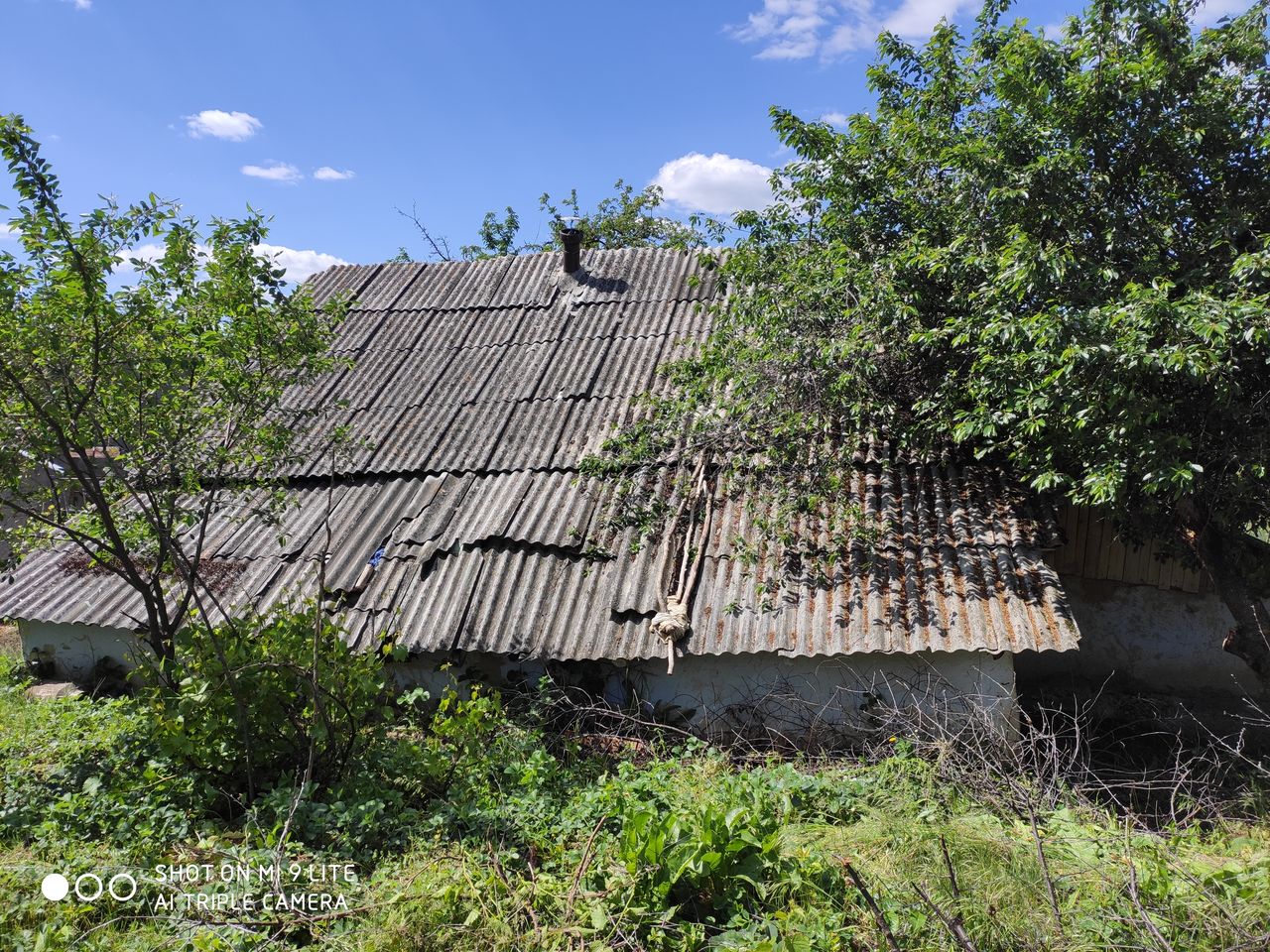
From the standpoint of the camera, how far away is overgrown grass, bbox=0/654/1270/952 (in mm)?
3721

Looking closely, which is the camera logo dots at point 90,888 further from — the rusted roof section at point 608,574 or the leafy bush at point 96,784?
the rusted roof section at point 608,574

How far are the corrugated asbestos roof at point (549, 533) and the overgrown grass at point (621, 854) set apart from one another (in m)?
1.21

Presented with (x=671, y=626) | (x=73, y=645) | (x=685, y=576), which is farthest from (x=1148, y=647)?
(x=73, y=645)

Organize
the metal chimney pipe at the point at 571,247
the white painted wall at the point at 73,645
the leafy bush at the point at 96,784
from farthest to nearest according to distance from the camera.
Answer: the metal chimney pipe at the point at 571,247, the white painted wall at the point at 73,645, the leafy bush at the point at 96,784

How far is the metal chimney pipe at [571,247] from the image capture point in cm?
1145

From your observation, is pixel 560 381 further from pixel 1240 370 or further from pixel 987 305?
pixel 1240 370

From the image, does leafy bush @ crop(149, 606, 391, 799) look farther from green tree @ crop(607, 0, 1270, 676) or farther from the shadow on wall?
green tree @ crop(607, 0, 1270, 676)

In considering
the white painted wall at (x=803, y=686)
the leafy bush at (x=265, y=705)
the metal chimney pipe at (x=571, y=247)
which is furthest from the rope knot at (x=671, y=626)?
the metal chimney pipe at (x=571, y=247)

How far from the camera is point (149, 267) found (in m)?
5.51

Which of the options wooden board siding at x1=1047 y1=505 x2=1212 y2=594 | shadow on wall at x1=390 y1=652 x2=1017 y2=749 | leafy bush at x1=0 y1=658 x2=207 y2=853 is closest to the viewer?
leafy bush at x1=0 y1=658 x2=207 y2=853

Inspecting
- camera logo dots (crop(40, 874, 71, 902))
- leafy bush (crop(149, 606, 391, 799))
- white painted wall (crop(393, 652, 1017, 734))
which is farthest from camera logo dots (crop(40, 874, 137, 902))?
white painted wall (crop(393, 652, 1017, 734))

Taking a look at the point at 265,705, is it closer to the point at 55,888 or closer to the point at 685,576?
the point at 55,888

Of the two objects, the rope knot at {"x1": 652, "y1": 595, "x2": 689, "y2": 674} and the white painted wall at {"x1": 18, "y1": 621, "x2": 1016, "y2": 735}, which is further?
the rope knot at {"x1": 652, "y1": 595, "x2": 689, "y2": 674}

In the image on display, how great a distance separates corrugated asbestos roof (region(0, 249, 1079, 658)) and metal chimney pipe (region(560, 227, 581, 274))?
14.1 inches
